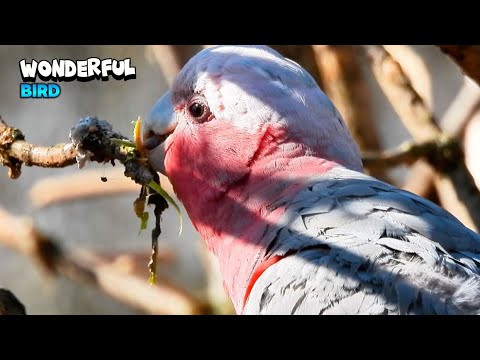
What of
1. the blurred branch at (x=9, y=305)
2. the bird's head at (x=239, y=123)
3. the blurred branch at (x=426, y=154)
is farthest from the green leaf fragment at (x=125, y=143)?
the blurred branch at (x=426, y=154)

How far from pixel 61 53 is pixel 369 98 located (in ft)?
7.35

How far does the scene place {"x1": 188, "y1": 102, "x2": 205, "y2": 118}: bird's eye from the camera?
149 inches

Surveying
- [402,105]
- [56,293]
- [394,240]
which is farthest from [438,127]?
[56,293]

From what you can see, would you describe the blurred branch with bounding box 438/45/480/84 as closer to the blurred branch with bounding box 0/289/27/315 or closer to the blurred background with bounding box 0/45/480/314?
the blurred background with bounding box 0/45/480/314

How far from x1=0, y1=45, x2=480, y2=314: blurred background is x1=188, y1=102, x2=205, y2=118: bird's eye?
5.08 ft

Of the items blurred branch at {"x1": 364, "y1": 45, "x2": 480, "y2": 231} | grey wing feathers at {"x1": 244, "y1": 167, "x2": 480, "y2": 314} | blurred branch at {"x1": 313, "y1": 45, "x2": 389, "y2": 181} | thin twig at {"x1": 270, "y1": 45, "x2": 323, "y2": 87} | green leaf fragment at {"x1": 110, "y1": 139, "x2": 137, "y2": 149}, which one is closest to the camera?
grey wing feathers at {"x1": 244, "y1": 167, "x2": 480, "y2": 314}

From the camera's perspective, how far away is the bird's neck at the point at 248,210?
343cm

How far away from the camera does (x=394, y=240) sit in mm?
3057

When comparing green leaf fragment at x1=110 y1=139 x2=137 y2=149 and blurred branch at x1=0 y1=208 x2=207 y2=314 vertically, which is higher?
green leaf fragment at x1=110 y1=139 x2=137 y2=149

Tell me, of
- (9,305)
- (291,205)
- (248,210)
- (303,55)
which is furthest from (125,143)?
(303,55)

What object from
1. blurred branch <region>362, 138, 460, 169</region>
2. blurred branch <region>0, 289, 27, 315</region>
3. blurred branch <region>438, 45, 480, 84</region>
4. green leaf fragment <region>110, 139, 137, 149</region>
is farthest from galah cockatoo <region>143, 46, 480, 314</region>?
blurred branch <region>362, 138, 460, 169</region>

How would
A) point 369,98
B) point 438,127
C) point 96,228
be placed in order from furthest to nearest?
point 96,228, point 369,98, point 438,127

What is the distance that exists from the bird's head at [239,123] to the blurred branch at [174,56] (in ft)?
5.95

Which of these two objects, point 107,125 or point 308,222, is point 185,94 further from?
point 308,222
